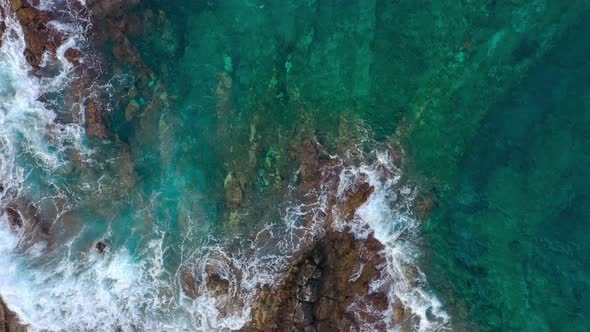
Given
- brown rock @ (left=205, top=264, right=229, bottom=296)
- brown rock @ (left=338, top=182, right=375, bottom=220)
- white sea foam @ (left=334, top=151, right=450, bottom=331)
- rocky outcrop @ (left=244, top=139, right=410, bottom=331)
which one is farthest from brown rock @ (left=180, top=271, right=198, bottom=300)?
brown rock @ (left=338, top=182, right=375, bottom=220)

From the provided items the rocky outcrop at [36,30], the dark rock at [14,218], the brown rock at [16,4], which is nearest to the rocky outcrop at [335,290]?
the dark rock at [14,218]

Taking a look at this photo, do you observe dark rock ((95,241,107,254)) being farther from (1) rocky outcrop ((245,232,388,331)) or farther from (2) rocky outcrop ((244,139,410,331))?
(1) rocky outcrop ((245,232,388,331))

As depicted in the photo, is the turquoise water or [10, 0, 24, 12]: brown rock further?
[10, 0, 24, 12]: brown rock

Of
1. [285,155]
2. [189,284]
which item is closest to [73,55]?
[285,155]

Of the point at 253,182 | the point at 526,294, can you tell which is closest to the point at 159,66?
the point at 253,182

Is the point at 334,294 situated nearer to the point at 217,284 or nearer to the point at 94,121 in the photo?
the point at 217,284
